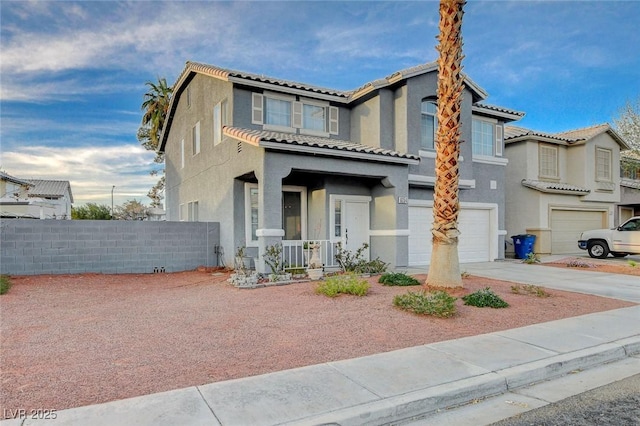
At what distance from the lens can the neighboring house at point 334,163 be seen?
1221cm

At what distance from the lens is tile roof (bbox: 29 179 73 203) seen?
45.0 metres

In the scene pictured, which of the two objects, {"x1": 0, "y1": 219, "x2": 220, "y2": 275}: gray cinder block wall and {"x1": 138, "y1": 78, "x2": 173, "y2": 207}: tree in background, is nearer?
{"x1": 0, "y1": 219, "x2": 220, "y2": 275}: gray cinder block wall

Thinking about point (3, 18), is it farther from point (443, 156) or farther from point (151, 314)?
point (443, 156)

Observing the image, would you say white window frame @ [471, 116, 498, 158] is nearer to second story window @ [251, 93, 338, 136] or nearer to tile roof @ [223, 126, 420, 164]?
tile roof @ [223, 126, 420, 164]

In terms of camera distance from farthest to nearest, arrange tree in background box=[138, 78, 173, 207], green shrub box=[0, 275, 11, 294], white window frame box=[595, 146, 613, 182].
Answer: tree in background box=[138, 78, 173, 207] → white window frame box=[595, 146, 613, 182] → green shrub box=[0, 275, 11, 294]

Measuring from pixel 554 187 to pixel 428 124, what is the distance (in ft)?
28.1

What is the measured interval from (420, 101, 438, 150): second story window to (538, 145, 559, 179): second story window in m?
8.63

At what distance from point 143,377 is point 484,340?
475 centimetres

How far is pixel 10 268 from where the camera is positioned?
1162 centimetres

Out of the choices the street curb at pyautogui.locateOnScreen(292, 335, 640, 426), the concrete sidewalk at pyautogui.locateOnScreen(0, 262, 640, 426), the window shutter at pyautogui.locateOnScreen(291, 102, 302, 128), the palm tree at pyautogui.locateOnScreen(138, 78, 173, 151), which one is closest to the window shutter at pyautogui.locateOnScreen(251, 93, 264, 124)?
the window shutter at pyautogui.locateOnScreen(291, 102, 302, 128)

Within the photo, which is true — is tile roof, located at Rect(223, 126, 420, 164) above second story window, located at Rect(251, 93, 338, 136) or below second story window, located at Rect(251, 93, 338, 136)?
below

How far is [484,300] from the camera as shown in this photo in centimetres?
802

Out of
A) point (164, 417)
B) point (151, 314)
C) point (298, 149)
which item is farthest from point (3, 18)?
point (164, 417)

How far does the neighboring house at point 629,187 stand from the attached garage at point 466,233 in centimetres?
1249
